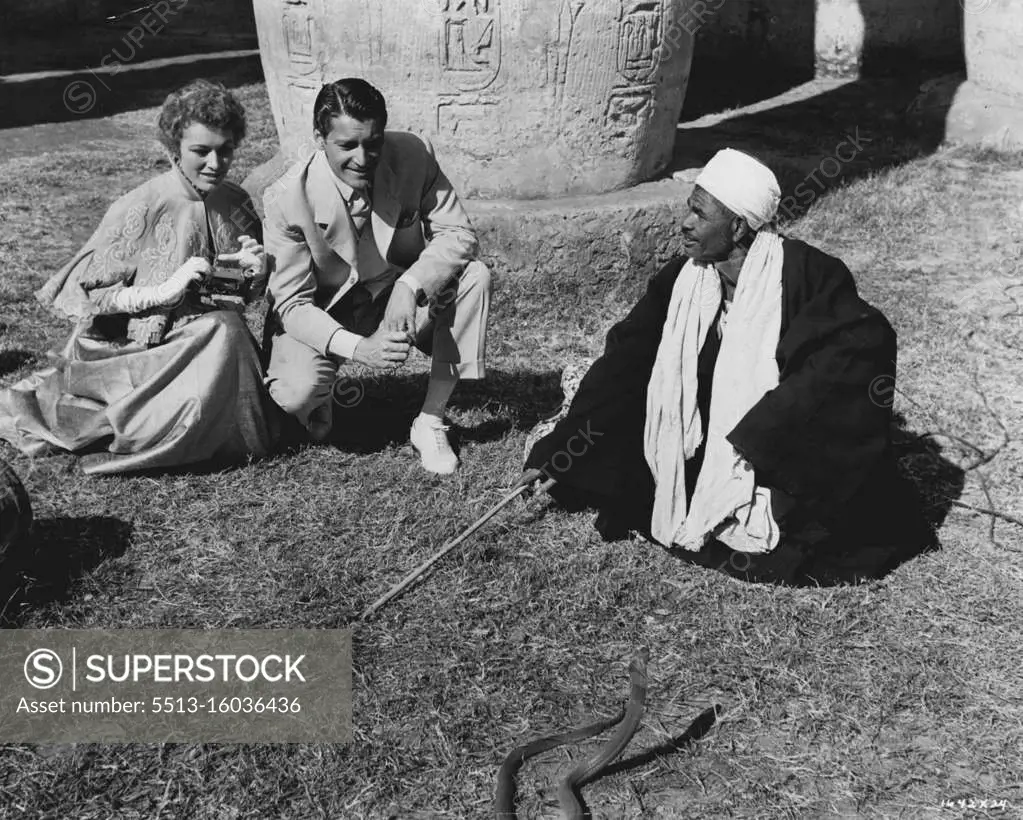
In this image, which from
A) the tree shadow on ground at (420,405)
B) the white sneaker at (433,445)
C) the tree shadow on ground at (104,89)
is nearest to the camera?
the white sneaker at (433,445)

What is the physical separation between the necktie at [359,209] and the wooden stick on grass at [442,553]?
43.0 inches

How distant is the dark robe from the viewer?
140 inches

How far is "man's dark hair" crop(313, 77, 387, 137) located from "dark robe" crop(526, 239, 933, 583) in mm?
1052

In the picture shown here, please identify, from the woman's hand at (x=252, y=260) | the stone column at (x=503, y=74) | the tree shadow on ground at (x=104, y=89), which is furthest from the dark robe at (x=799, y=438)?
the tree shadow on ground at (x=104, y=89)

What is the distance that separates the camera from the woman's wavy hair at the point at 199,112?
399cm

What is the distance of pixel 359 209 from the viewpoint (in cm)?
430

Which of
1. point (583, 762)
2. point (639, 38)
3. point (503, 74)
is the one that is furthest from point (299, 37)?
point (583, 762)

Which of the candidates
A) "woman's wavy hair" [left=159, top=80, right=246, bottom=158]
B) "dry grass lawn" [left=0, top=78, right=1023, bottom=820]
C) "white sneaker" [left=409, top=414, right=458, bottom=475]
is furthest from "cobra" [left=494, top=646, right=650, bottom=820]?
"woman's wavy hair" [left=159, top=80, right=246, bottom=158]

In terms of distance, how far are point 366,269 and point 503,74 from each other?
5.96 ft

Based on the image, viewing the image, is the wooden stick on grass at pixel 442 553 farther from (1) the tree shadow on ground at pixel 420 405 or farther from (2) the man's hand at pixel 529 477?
(1) the tree shadow on ground at pixel 420 405

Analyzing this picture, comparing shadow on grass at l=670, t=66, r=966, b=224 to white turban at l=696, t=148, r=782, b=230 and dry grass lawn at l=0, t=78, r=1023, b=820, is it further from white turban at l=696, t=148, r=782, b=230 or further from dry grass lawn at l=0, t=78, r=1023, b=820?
white turban at l=696, t=148, r=782, b=230

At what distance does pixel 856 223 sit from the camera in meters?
7.11

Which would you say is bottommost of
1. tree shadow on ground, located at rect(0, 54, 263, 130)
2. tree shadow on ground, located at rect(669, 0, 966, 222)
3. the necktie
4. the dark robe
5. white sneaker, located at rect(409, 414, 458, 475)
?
tree shadow on ground, located at rect(0, 54, 263, 130)

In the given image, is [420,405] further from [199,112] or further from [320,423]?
[199,112]
